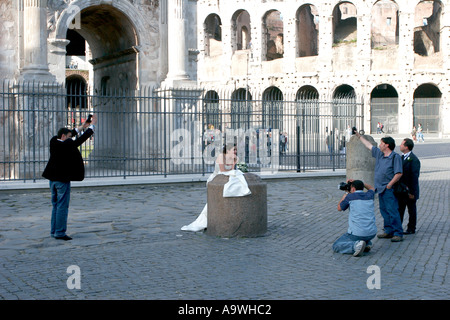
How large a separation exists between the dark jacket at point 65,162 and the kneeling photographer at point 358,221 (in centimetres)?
359

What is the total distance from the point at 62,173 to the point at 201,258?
2468 mm

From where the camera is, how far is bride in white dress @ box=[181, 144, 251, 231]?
25.8ft

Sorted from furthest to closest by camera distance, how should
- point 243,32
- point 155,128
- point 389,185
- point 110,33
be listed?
point 243,32 → point 110,33 → point 155,128 → point 389,185

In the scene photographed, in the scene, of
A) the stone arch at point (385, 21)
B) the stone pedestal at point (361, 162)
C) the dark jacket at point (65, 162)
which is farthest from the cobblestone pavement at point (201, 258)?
the stone arch at point (385, 21)

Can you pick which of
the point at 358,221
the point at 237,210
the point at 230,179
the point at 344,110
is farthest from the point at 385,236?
the point at 344,110

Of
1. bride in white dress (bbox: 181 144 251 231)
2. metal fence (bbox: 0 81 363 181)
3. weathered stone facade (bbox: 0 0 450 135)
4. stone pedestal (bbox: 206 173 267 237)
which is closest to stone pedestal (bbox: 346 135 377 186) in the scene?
metal fence (bbox: 0 81 363 181)

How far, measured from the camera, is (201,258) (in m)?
6.74

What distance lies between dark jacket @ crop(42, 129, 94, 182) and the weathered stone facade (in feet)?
34.4

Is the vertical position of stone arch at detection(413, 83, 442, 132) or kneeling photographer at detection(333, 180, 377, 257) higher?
stone arch at detection(413, 83, 442, 132)

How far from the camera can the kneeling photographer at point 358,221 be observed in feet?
22.9

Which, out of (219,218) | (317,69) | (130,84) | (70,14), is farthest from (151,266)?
(317,69)

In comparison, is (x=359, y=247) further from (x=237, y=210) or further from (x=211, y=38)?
(x=211, y=38)

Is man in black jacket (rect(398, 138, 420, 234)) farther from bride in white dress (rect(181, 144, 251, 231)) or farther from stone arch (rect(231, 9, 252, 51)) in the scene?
stone arch (rect(231, 9, 252, 51))

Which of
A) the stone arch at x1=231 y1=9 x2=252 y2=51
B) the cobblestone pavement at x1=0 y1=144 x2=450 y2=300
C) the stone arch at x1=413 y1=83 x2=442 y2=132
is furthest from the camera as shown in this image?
the stone arch at x1=231 y1=9 x2=252 y2=51
